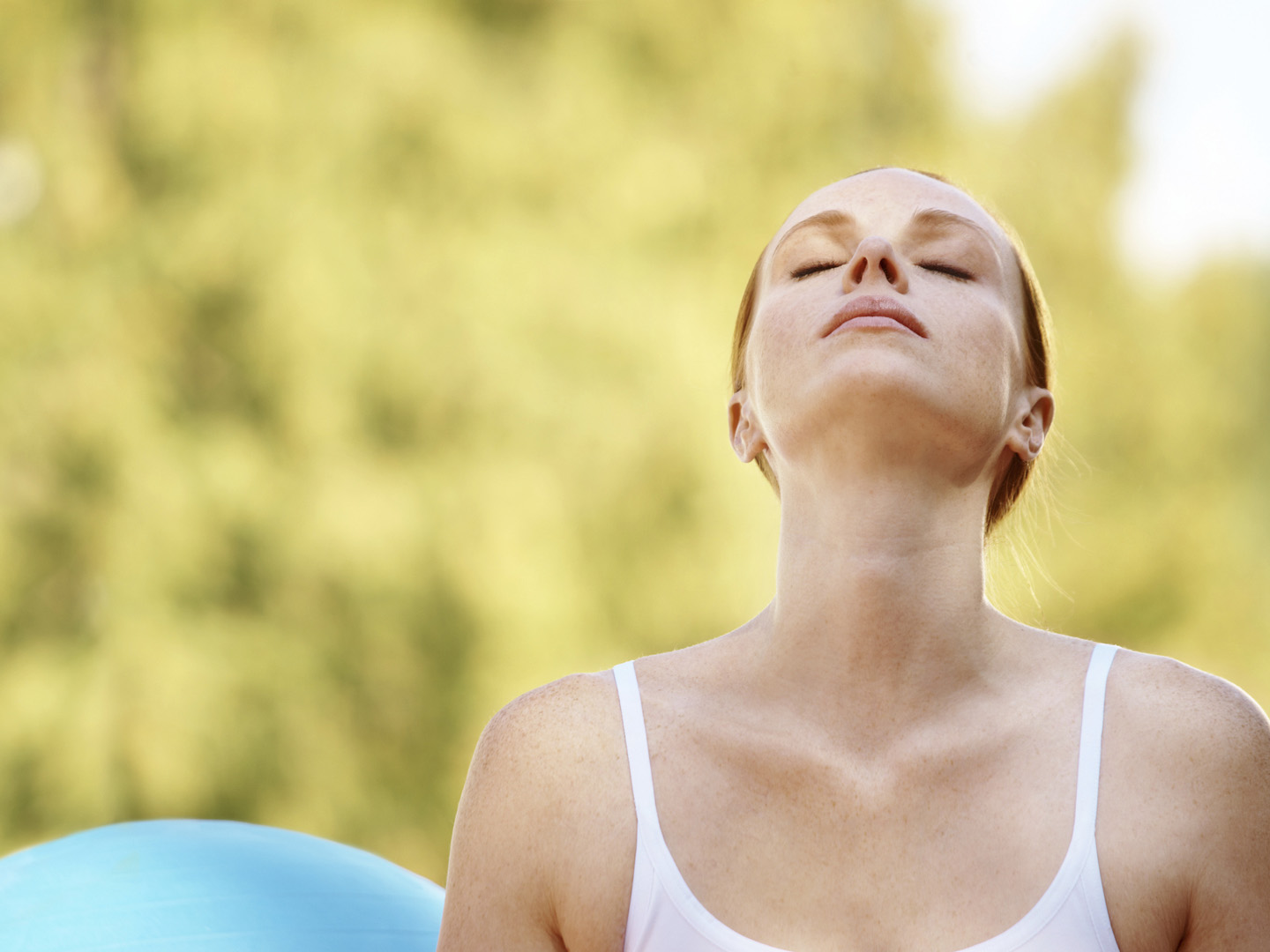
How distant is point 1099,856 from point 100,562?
5.07m

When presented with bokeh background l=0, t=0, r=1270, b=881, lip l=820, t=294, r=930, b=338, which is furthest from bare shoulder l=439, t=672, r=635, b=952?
bokeh background l=0, t=0, r=1270, b=881

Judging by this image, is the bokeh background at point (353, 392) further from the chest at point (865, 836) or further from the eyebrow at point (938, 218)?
the chest at point (865, 836)

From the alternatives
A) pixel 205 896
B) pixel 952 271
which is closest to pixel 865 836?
pixel 952 271

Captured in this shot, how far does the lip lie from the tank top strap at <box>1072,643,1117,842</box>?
1.36 feet

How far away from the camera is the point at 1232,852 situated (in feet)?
4.05

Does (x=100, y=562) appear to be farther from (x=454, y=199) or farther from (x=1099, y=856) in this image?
(x=1099, y=856)

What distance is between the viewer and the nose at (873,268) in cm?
145

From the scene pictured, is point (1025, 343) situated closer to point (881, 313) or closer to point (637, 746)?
point (881, 313)

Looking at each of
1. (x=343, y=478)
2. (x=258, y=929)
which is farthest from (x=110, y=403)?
(x=258, y=929)

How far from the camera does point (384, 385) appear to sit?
19.2 feet

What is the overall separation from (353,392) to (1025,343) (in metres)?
4.60

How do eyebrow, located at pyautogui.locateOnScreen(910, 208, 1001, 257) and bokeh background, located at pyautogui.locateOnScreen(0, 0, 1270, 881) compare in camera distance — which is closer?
eyebrow, located at pyautogui.locateOnScreen(910, 208, 1001, 257)

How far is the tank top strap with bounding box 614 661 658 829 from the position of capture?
1264mm

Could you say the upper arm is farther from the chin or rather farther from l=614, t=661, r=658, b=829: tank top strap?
l=614, t=661, r=658, b=829: tank top strap
